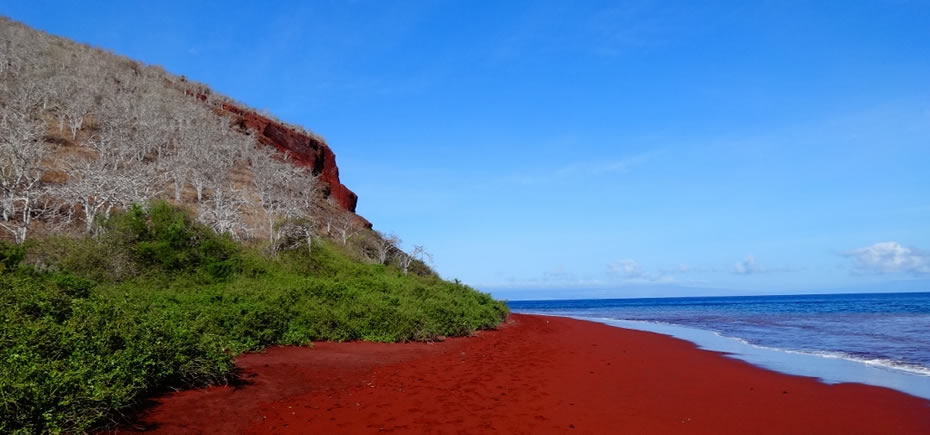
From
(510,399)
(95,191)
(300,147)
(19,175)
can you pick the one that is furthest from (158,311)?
(300,147)

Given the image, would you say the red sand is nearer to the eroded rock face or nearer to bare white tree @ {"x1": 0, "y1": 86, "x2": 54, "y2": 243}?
bare white tree @ {"x1": 0, "y1": 86, "x2": 54, "y2": 243}

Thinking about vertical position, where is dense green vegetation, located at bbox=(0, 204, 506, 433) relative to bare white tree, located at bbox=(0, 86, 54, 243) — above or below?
below

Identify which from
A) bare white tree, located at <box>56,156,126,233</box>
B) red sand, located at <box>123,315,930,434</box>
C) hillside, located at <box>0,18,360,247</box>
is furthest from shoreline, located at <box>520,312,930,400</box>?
bare white tree, located at <box>56,156,126,233</box>

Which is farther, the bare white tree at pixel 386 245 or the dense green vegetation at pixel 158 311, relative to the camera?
the bare white tree at pixel 386 245

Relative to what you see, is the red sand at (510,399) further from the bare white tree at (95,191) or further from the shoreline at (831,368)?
the bare white tree at (95,191)

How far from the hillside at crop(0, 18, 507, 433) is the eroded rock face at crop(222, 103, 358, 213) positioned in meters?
3.43

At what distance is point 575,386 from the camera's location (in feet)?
33.0

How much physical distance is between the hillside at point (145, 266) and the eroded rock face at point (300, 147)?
3.43m

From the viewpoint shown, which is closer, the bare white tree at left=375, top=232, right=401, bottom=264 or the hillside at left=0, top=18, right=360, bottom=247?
the hillside at left=0, top=18, right=360, bottom=247

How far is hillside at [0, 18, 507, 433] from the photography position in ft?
20.4

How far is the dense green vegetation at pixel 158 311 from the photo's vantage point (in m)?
5.40

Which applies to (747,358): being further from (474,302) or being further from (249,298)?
(249,298)

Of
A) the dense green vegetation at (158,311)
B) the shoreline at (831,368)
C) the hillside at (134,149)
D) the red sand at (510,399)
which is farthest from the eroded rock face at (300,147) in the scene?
the red sand at (510,399)

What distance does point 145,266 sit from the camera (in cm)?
1538
